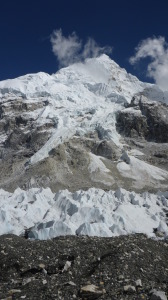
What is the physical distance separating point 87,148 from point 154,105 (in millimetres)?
53852

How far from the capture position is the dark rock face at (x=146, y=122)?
179 meters

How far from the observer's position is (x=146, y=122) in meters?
184

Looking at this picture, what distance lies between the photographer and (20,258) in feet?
64.6

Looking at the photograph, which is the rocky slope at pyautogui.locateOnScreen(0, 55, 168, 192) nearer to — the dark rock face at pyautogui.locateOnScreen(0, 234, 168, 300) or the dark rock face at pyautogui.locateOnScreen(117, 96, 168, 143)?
the dark rock face at pyautogui.locateOnScreen(117, 96, 168, 143)

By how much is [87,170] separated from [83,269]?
114 meters

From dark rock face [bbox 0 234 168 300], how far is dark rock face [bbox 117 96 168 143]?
158 meters

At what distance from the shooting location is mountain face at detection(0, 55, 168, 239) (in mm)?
33219

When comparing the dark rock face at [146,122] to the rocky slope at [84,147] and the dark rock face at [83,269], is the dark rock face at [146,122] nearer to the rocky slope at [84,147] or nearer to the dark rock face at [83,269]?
the rocky slope at [84,147]

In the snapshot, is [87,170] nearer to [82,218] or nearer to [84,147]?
[84,147]

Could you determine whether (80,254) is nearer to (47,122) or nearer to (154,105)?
(47,122)


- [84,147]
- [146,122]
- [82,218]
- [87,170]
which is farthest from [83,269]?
[146,122]

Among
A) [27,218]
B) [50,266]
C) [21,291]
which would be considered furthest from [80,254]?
[27,218]

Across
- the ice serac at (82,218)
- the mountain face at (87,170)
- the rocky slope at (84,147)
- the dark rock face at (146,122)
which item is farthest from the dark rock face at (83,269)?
the dark rock face at (146,122)

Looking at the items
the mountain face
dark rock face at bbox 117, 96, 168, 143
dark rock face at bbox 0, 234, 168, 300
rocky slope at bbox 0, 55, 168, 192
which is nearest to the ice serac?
the mountain face
